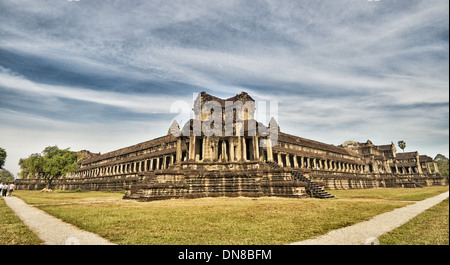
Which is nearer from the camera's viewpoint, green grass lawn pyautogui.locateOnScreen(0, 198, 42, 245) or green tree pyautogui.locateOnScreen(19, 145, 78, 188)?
green grass lawn pyautogui.locateOnScreen(0, 198, 42, 245)

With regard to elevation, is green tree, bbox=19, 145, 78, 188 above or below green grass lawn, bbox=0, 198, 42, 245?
above

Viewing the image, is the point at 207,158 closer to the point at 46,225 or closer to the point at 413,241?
the point at 46,225

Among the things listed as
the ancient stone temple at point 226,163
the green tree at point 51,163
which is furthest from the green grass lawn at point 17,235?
the green tree at point 51,163

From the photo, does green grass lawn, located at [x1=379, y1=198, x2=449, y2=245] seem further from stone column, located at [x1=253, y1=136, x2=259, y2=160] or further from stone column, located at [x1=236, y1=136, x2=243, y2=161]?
stone column, located at [x1=236, y1=136, x2=243, y2=161]

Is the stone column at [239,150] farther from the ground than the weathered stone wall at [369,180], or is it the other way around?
the stone column at [239,150]

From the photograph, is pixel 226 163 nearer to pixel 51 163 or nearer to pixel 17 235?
pixel 17 235

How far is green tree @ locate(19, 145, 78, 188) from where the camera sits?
153 feet

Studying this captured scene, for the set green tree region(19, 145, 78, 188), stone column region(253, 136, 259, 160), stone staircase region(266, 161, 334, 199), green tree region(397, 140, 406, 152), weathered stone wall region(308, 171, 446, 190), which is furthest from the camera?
green tree region(397, 140, 406, 152)

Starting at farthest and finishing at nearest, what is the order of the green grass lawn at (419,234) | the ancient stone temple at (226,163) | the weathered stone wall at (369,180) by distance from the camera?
the weathered stone wall at (369,180) → the ancient stone temple at (226,163) → the green grass lawn at (419,234)

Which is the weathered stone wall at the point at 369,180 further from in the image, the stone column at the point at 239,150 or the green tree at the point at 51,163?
the green tree at the point at 51,163

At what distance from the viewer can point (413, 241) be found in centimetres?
631

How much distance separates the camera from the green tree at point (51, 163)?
46594 mm

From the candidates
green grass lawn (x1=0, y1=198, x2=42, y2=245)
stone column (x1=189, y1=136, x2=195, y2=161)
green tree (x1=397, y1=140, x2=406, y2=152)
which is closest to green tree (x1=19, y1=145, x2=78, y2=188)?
stone column (x1=189, y1=136, x2=195, y2=161)
